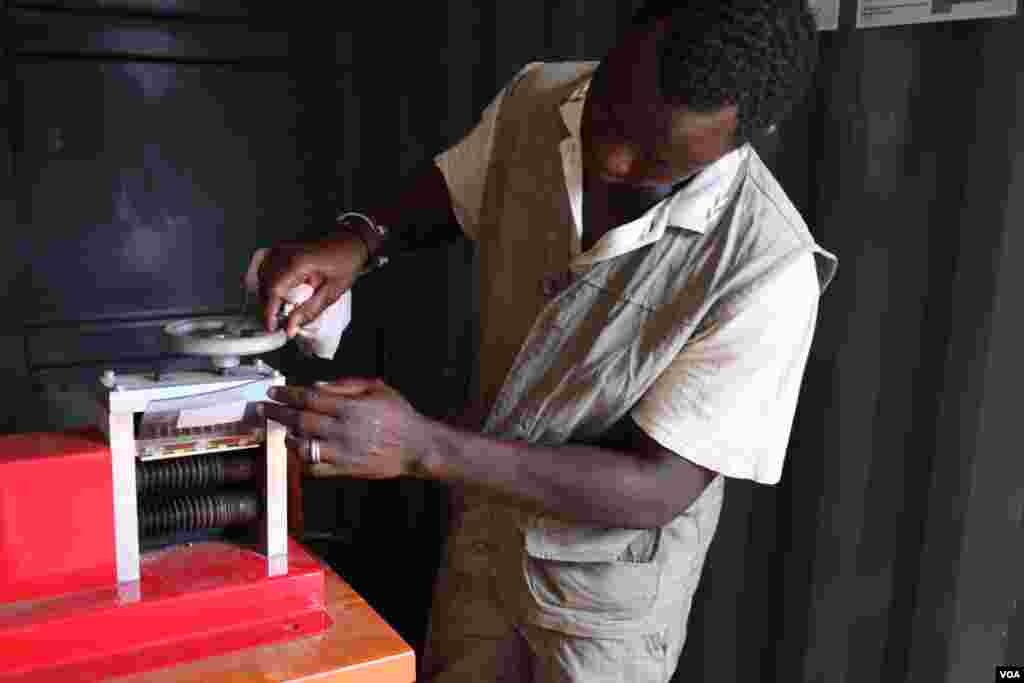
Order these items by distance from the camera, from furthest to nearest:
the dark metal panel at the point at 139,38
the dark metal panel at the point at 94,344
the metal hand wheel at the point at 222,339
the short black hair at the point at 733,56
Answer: the dark metal panel at the point at 94,344 < the dark metal panel at the point at 139,38 < the metal hand wheel at the point at 222,339 < the short black hair at the point at 733,56

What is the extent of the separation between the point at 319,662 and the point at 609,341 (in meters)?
0.51

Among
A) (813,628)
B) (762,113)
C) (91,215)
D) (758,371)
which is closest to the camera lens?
(762,113)

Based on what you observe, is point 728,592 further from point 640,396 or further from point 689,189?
point 689,189

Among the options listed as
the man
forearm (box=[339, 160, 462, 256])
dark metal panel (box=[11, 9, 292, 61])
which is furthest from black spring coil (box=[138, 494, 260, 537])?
dark metal panel (box=[11, 9, 292, 61])

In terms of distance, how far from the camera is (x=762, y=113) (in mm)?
978

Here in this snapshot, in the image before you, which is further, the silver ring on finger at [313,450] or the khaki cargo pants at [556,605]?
the khaki cargo pants at [556,605]

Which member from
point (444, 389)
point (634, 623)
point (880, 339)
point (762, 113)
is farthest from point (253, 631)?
point (444, 389)

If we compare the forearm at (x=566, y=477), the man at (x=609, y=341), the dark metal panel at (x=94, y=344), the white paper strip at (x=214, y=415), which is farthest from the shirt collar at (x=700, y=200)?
the dark metal panel at (x=94, y=344)

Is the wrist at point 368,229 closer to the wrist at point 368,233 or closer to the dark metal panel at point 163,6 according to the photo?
the wrist at point 368,233

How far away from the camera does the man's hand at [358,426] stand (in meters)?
0.99

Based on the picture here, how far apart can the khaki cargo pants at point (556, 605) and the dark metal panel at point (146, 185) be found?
1.54m

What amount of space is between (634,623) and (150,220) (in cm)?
189

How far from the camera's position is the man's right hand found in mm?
1192

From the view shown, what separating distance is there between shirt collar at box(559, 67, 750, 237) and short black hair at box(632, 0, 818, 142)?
0.13 meters
